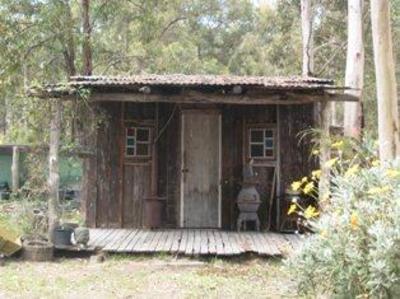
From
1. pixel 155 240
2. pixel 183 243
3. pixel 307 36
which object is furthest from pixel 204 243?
pixel 307 36

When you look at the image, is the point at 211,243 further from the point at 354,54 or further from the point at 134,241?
the point at 354,54

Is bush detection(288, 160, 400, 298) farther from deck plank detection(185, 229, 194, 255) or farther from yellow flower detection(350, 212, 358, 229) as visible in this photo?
deck plank detection(185, 229, 194, 255)

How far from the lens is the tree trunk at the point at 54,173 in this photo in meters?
9.86

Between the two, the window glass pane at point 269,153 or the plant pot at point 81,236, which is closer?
the plant pot at point 81,236

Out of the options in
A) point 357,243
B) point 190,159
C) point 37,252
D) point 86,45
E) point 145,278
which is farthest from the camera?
point 86,45

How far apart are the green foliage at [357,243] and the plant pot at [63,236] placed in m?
4.91

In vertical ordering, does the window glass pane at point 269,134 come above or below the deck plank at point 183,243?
above

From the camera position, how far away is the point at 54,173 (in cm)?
1001

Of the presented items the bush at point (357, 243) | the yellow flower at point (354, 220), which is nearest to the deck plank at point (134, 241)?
the bush at point (357, 243)

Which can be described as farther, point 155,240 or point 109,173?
point 109,173

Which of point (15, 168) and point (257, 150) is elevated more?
point (257, 150)

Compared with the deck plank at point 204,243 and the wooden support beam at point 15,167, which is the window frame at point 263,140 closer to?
the deck plank at point 204,243

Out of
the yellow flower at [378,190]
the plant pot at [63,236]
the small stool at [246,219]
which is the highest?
the yellow flower at [378,190]

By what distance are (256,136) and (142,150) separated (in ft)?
7.16
